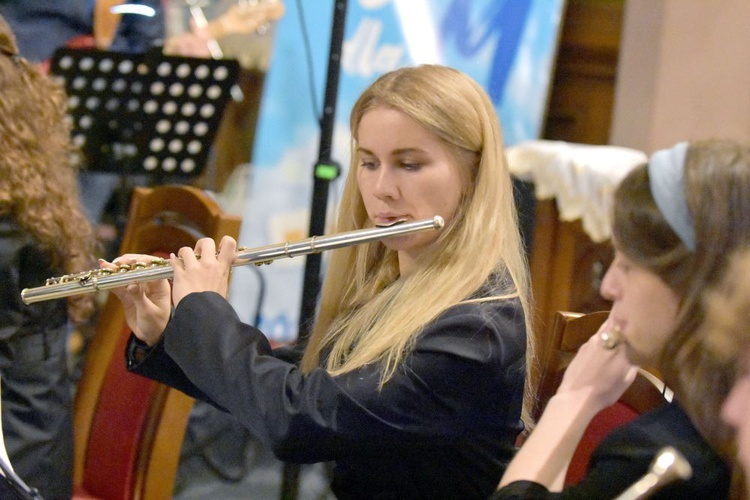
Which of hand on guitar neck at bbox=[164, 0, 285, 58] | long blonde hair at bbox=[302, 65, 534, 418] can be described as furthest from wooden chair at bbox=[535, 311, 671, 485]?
hand on guitar neck at bbox=[164, 0, 285, 58]

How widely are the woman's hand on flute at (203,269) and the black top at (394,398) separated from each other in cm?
3

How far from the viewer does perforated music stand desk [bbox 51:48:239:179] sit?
2250 millimetres

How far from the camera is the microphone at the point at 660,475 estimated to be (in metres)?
0.71

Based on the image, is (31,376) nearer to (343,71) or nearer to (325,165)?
(325,165)

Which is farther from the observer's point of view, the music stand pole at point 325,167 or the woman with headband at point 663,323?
the music stand pole at point 325,167

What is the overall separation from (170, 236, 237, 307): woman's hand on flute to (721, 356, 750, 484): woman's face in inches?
26.3

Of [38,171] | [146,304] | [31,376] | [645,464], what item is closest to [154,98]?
[38,171]

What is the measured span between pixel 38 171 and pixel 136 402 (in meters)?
0.45

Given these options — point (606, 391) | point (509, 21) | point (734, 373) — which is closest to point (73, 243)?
point (606, 391)

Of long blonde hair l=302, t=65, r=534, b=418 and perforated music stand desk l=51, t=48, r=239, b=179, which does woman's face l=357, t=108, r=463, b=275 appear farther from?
perforated music stand desk l=51, t=48, r=239, b=179

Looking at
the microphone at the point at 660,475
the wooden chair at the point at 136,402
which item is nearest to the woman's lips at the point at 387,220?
the wooden chair at the point at 136,402

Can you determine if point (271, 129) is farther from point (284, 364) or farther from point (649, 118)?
point (284, 364)

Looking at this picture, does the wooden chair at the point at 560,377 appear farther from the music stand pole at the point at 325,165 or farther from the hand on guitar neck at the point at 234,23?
the hand on guitar neck at the point at 234,23

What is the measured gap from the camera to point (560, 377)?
3.95ft
